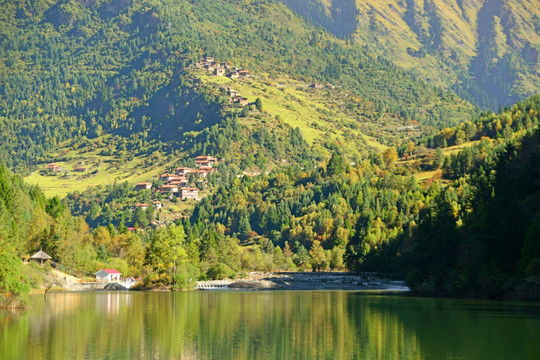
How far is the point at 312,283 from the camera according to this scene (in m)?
183

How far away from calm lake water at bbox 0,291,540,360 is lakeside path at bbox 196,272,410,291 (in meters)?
70.2

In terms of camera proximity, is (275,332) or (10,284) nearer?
(275,332)

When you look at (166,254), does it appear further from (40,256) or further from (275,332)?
(275,332)

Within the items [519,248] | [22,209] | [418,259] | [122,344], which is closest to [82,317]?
[122,344]

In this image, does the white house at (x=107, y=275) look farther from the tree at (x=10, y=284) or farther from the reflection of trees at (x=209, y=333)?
the tree at (x=10, y=284)

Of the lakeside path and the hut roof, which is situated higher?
the hut roof

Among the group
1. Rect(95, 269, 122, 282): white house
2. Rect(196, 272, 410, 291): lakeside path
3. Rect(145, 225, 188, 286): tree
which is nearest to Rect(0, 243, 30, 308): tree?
Rect(145, 225, 188, 286): tree

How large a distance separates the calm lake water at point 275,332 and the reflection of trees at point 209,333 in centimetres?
7

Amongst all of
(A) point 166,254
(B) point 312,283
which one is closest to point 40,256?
(A) point 166,254

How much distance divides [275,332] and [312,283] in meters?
117

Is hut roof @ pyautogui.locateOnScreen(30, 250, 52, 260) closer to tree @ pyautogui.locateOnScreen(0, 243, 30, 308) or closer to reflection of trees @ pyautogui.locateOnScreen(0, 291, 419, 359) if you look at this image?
reflection of trees @ pyautogui.locateOnScreen(0, 291, 419, 359)

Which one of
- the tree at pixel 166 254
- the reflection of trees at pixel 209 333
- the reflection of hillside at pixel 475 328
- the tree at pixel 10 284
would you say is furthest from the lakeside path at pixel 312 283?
the tree at pixel 10 284

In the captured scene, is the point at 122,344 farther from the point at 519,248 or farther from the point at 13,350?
the point at 519,248

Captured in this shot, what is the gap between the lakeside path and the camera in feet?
548
